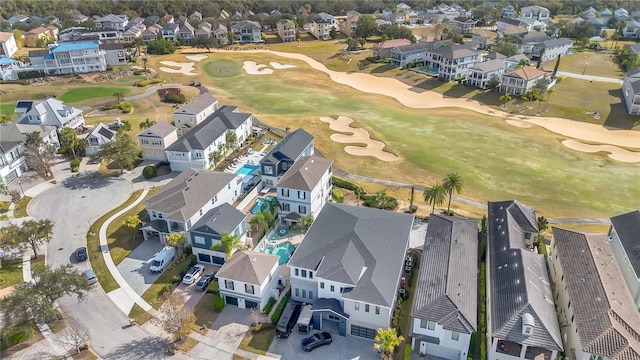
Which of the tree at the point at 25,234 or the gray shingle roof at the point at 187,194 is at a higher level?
the gray shingle roof at the point at 187,194

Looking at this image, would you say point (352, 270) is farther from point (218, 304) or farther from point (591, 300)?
point (591, 300)

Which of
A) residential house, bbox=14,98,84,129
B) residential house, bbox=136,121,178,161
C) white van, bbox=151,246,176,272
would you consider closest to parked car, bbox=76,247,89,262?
white van, bbox=151,246,176,272

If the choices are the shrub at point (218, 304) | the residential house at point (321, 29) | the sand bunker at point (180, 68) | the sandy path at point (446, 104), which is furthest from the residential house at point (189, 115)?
the residential house at point (321, 29)

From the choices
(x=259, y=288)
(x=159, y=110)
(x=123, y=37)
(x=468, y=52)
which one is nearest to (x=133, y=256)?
(x=259, y=288)

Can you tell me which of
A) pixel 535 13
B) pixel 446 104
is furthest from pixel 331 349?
pixel 535 13

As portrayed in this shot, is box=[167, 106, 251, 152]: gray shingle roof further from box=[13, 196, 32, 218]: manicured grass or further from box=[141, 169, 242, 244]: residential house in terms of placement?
box=[13, 196, 32, 218]: manicured grass

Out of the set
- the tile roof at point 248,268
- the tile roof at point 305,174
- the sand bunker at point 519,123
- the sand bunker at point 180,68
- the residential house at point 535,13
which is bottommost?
the sand bunker at point 519,123

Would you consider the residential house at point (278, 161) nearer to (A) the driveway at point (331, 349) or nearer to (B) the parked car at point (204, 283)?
(B) the parked car at point (204, 283)
